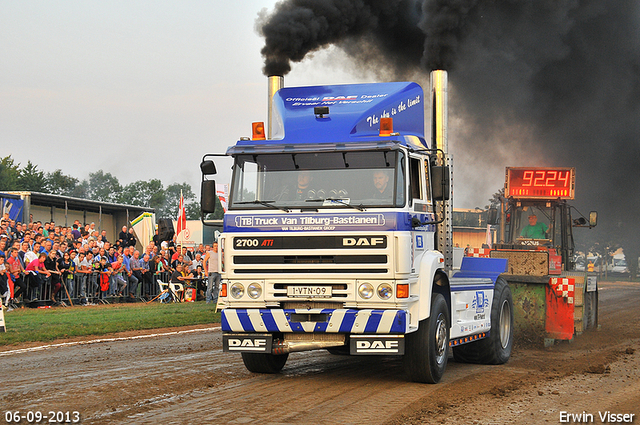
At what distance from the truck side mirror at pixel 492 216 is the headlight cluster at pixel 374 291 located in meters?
10.1

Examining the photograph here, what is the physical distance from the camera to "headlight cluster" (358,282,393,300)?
26.6 ft

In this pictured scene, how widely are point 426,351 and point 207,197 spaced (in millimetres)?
3135

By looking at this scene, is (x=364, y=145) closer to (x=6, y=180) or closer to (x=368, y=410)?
(x=368, y=410)

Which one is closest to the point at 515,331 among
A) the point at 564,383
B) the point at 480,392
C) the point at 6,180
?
the point at 564,383

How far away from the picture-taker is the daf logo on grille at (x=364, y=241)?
8.10 metres

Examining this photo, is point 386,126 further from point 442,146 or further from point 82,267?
point 82,267

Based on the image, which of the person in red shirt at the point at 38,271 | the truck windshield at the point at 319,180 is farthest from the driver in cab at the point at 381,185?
the person in red shirt at the point at 38,271

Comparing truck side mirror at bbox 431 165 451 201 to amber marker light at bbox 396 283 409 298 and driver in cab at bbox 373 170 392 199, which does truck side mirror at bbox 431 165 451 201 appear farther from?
amber marker light at bbox 396 283 409 298

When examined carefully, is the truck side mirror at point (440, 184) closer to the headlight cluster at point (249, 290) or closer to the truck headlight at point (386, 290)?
the truck headlight at point (386, 290)

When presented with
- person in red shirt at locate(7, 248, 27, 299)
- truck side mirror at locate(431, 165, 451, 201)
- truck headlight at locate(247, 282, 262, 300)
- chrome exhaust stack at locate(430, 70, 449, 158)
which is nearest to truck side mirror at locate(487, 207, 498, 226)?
chrome exhaust stack at locate(430, 70, 449, 158)

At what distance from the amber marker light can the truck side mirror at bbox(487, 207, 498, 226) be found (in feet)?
33.0

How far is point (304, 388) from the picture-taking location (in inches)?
324

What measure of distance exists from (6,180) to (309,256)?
67.9 m

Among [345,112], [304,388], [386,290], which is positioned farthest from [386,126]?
[304,388]
